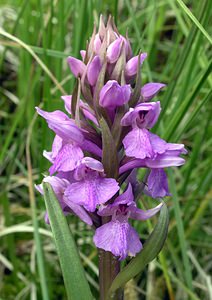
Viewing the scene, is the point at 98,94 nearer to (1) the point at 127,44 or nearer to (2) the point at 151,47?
(1) the point at 127,44

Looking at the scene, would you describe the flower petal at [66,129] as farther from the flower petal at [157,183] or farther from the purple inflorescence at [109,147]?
the flower petal at [157,183]

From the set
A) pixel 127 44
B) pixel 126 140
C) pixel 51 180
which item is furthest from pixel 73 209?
pixel 127 44

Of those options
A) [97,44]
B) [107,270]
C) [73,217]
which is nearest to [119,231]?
[107,270]

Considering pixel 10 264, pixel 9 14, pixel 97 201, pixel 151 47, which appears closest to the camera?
pixel 97 201

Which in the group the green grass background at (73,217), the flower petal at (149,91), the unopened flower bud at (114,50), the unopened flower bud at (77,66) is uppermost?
the unopened flower bud at (114,50)

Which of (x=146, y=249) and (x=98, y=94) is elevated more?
(x=98, y=94)

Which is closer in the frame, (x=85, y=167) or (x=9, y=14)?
(x=85, y=167)

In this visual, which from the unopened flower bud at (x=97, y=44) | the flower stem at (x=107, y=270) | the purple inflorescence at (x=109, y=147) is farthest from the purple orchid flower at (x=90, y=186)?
the unopened flower bud at (x=97, y=44)
